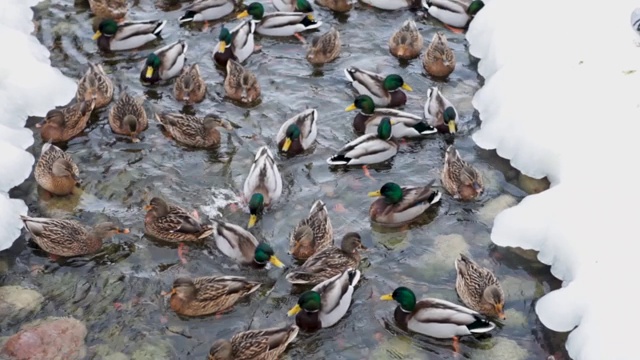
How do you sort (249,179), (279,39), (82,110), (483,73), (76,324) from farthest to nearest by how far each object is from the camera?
(279,39) → (483,73) → (82,110) → (249,179) → (76,324)

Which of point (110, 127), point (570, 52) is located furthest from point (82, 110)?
point (570, 52)

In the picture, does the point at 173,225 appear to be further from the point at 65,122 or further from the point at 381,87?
the point at 381,87

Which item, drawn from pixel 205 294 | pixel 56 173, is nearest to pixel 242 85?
pixel 56 173

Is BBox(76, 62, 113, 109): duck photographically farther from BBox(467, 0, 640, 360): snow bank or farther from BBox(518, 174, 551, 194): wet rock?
BBox(518, 174, 551, 194): wet rock

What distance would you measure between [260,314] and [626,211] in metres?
3.92

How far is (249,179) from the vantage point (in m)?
10.2

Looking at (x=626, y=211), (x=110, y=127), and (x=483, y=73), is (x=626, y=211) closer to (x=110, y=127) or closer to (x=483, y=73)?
(x=483, y=73)

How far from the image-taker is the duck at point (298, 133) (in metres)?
11.0

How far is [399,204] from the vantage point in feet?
33.0

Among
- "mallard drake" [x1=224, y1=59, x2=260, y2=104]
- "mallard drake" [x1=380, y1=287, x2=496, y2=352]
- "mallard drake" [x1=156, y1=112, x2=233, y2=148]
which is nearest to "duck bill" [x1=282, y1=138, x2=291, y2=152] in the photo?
"mallard drake" [x1=156, y1=112, x2=233, y2=148]

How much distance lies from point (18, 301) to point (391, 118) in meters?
5.31

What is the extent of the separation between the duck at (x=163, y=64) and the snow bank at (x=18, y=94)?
1070 mm

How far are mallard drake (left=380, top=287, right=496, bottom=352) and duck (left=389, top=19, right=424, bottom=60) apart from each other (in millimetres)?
5441

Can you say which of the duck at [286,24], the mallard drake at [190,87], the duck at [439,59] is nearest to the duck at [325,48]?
the duck at [286,24]
